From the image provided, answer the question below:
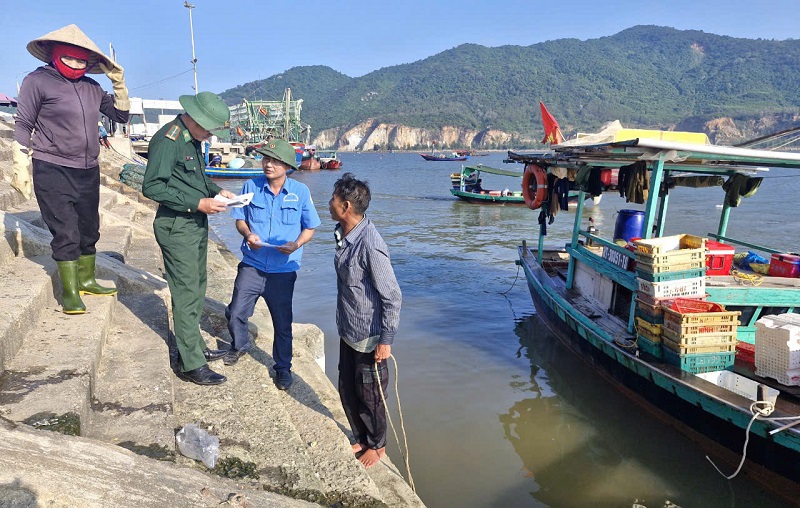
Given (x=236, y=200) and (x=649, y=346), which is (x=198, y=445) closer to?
(x=236, y=200)

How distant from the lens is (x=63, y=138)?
362cm

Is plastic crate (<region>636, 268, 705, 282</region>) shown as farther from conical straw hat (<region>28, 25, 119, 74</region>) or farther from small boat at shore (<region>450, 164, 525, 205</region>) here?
small boat at shore (<region>450, 164, 525, 205</region>)

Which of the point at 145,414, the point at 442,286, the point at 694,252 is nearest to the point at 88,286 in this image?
the point at 145,414

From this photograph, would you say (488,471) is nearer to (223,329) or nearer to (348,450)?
(348,450)

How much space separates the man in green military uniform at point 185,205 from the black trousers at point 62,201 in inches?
25.5

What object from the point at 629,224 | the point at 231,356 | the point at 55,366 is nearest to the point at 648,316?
the point at 629,224

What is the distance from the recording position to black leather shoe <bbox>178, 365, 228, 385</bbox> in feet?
12.0

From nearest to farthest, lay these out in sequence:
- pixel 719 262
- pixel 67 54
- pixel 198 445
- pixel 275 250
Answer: pixel 198 445 → pixel 67 54 → pixel 275 250 → pixel 719 262

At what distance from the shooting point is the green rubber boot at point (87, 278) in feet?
13.2

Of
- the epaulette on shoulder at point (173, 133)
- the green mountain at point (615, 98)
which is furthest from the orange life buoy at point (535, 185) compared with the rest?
the green mountain at point (615, 98)

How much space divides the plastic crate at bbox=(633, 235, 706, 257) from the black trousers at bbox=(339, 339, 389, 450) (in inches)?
120

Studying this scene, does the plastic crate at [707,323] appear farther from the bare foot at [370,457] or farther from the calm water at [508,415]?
the bare foot at [370,457]

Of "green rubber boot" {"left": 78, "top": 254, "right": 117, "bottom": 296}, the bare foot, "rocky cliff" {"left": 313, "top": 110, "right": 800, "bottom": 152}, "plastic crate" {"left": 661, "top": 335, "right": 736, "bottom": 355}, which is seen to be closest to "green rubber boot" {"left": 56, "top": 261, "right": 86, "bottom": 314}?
"green rubber boot" {"left": 78, "top": 254, "right": 117, "bottom": 296}

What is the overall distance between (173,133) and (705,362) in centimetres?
490
